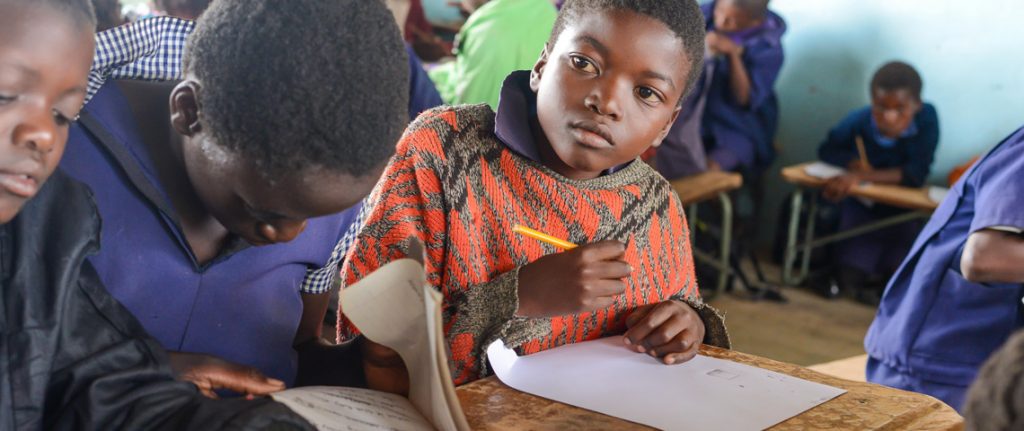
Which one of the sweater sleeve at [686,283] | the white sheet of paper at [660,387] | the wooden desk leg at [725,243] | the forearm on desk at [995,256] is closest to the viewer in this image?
the white sheet of paper at [660,387]

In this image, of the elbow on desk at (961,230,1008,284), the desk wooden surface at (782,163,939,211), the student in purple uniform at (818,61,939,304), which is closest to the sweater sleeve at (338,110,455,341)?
the elbow on desk at (961,230,1008,284)

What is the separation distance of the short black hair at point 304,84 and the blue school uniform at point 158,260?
0.17 meters

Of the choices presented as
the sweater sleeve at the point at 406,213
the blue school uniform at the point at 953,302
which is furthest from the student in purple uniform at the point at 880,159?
the sweater sleeve at the point at 406,213

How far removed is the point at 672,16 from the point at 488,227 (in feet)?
1.30

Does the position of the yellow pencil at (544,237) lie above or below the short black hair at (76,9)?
below

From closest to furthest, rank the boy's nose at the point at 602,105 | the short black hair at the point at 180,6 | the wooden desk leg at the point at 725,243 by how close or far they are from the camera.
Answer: the boy's nose at the point at 602,105, the short black hair at the point at 180,6, the wooden desk leg at the point at 725,243

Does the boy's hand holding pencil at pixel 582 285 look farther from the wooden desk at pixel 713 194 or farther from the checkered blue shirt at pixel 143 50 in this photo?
the wooden desk at pixel 713 194

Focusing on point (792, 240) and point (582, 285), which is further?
point (792, 240)

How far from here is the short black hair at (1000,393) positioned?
62cm

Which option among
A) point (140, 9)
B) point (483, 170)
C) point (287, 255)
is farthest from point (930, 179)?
point (287, 255)

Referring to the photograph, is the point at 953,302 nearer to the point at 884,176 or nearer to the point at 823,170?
the point at 884,176

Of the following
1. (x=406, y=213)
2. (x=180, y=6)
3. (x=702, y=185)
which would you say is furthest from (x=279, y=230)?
(x=702, y=185)

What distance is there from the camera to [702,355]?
1.36 meters

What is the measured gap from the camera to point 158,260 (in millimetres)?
1006
